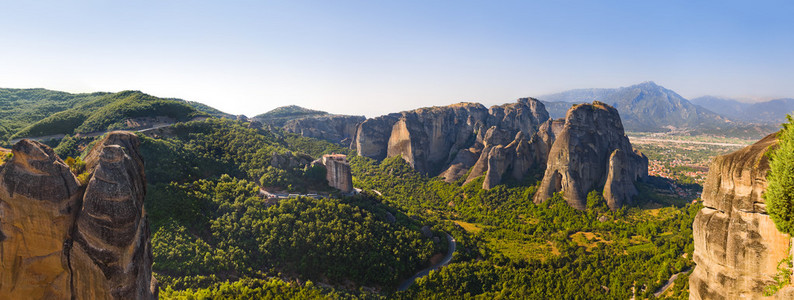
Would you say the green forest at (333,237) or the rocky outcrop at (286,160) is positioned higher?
the rocky outcrop at (286,160)

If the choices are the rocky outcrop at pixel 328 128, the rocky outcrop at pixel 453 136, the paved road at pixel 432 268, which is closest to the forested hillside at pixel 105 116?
the rocky outcrop at pixel 453 136

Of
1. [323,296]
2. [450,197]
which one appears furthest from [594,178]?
[323,296]

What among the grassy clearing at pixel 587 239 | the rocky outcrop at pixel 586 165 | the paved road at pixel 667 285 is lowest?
the grassy clearing at pixel 587 239

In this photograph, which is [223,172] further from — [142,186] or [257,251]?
[142,186]

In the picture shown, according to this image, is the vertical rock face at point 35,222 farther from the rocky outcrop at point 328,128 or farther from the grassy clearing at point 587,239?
the rocky outcrop at point 328,128

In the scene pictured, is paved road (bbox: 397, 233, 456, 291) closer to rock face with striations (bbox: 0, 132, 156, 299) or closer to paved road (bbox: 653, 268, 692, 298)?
paved road (bbox: 653, 268, 692, 298)

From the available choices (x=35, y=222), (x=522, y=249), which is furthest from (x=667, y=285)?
(x=35, y=222)

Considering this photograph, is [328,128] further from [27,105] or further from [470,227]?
[470,227]
